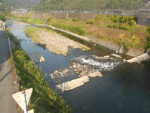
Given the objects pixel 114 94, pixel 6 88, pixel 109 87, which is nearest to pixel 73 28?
pixel 109 87

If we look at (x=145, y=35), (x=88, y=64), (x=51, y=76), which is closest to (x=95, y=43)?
(x=145, y=35)

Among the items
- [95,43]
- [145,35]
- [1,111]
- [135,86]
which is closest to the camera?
[1,111]

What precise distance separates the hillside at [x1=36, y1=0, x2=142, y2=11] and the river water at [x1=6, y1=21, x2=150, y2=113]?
58186 mm

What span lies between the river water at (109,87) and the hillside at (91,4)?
5819 cm

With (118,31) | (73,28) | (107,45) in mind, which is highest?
(73,28)

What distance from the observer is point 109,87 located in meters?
15.2

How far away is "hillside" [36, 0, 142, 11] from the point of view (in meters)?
78.2

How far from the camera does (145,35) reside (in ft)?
79.3

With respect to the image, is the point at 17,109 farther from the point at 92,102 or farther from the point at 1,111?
the point at 92,102

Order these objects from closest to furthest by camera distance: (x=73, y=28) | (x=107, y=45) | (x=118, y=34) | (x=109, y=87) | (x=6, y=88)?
(x=6, y=88) → (x=109, y=87) → (x=118, y=34) → (x=107, y=45) → (x=73, y=28)

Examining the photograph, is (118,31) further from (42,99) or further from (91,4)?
(91,4)

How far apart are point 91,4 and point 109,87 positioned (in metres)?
88.4

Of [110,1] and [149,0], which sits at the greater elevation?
[110,1]

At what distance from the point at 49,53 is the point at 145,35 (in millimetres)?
16137
